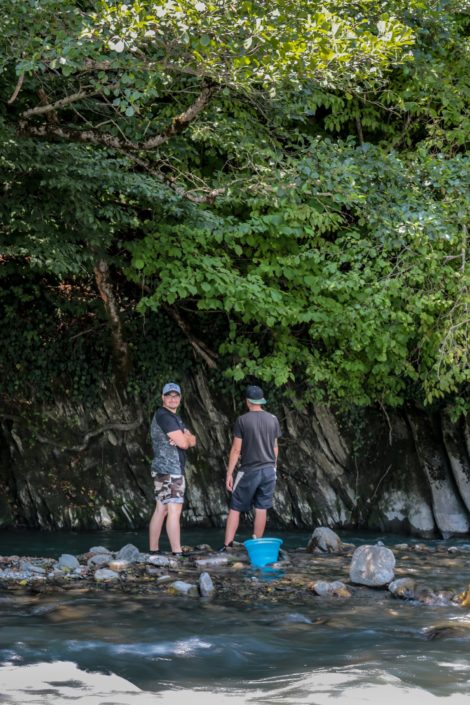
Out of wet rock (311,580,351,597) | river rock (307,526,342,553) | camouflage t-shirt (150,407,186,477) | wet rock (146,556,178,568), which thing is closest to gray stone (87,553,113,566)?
wet rock (146,556,178,568)

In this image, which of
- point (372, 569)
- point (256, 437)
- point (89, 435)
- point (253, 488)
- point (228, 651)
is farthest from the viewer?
point (89, 435)

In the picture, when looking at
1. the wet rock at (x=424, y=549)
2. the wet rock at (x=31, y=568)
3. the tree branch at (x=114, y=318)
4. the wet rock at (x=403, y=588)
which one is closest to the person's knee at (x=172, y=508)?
the wet rock at (x=31, y=568)

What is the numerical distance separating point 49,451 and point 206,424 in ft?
8.67

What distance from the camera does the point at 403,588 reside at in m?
8.22

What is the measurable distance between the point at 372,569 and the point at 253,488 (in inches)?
78.3

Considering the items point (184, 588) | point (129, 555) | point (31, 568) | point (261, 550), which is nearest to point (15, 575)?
point (31, 568)

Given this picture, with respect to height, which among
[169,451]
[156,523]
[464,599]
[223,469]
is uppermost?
[169,451]

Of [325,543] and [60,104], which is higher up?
[60,104]

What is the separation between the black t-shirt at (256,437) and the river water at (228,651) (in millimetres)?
2361

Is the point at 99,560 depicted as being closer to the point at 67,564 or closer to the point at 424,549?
the point at 67,564

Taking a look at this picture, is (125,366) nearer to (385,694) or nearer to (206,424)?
(206,424)

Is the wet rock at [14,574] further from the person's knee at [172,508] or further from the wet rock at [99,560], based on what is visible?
the person's knee at [172,508]

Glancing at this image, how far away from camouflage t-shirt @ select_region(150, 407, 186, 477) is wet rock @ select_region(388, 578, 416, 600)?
256 cm

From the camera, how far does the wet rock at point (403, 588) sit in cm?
815
